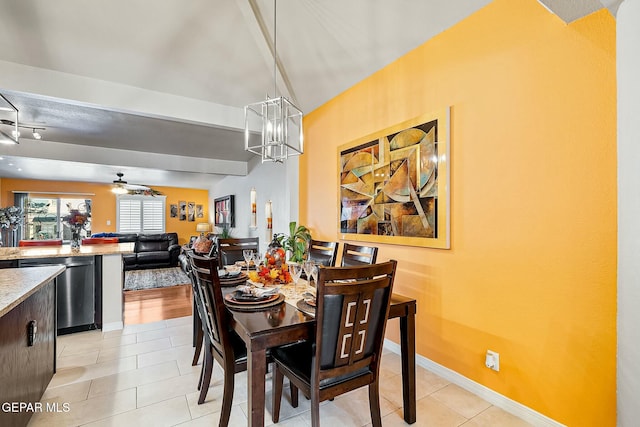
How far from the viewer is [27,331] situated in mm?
1712

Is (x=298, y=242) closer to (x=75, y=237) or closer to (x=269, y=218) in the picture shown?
(x=269, y=218)

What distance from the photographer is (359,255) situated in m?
2.50

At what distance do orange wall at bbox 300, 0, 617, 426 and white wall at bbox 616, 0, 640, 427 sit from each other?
15cm

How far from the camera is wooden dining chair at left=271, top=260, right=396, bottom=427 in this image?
1.39m

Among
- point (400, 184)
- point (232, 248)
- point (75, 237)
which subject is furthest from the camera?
point (75, 237)

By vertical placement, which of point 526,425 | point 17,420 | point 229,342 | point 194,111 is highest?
point 194,111

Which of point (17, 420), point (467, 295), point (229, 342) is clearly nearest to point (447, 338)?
point (467, 295)

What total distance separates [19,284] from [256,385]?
1.48 meters

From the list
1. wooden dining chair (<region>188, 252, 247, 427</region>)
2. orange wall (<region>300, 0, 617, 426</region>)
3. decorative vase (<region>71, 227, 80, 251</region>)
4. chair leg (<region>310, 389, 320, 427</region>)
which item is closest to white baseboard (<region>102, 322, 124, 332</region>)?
decorative vase (<region>71, 227, 80, 251</region>)

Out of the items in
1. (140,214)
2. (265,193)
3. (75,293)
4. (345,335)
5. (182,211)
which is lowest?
(75,293)

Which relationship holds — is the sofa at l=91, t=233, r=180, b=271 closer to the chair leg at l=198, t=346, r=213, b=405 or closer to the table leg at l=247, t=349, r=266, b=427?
the chair leg at l=198, t=346, r=213, b=405

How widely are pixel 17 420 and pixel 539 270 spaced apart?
299 cm

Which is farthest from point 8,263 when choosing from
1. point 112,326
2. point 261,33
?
point 261,33

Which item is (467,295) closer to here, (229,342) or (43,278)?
(229,342)
